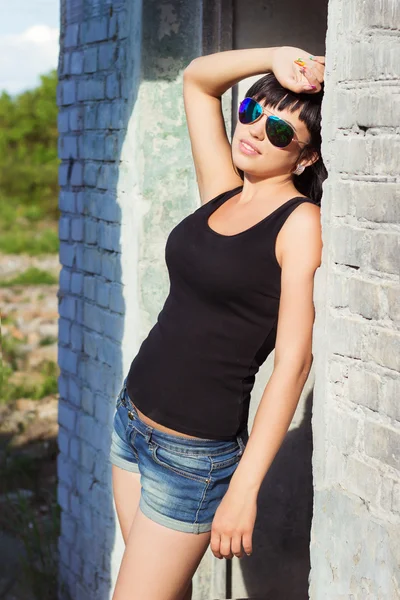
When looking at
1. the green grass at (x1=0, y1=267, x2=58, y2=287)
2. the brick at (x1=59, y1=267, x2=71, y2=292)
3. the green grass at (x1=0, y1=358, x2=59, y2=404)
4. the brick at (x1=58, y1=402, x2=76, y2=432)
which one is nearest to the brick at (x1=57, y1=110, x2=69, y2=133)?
the brick at (x1=59, y1=267, x2=71, y2=292)

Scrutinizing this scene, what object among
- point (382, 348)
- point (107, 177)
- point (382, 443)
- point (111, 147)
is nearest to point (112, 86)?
point (111, 147)

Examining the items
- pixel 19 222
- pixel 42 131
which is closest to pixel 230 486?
pixel 19 222

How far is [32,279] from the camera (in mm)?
13164

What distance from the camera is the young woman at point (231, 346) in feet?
7.49

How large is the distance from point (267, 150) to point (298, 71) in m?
0.22

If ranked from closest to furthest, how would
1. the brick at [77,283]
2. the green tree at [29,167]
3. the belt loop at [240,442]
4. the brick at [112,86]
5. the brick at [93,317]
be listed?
the belt loop at [240,442] → the brick at [112,86] → the brick at [93,317] → the brick at [77,283] → the green tree at [29,167]

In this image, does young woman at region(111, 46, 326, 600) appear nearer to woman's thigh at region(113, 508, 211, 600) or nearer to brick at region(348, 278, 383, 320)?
woman's thigh at region(113, 508, 211, 600)

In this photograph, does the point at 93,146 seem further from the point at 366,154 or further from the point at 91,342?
the point at 366,154

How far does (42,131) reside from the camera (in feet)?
68.0

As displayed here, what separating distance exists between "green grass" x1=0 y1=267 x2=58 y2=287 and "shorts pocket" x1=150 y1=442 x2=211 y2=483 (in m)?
10.7

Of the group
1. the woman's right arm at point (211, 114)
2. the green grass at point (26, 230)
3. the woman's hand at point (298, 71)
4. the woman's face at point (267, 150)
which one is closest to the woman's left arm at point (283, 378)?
the woman's face at point (267, 150)

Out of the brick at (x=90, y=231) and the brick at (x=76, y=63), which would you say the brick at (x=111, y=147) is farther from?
the brick at (x=76, y=63)

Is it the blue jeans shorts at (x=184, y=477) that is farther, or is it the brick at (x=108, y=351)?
the brick at (x=108, y=351)

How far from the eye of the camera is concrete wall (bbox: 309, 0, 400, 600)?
2.10m
